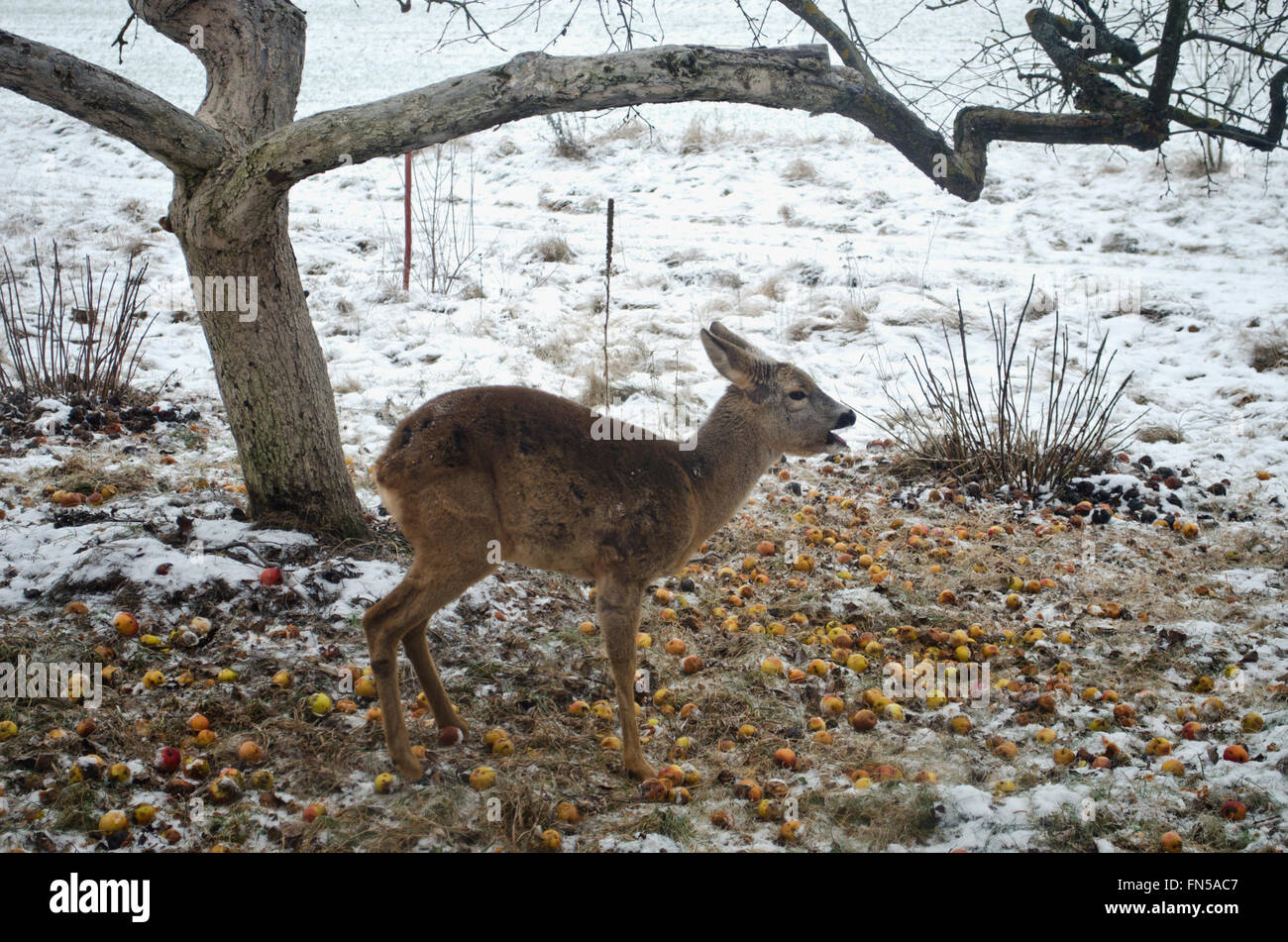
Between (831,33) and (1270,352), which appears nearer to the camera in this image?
(831,33)

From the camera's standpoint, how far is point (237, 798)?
3742 mm

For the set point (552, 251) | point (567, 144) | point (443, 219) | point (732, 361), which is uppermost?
point (567, 144)

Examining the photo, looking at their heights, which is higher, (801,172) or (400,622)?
(801,172)

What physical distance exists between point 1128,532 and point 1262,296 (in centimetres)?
527

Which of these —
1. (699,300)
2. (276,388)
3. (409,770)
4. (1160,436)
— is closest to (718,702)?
(409,770)

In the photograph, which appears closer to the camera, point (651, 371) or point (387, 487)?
point (387, 487)

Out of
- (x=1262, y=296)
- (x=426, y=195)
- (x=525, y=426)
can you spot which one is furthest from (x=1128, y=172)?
(x=525, y=426)

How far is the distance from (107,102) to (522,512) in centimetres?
268

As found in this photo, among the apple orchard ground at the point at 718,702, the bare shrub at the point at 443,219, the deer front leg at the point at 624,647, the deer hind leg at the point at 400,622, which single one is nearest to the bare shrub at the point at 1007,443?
the apple orchard ground at the point at 718,702

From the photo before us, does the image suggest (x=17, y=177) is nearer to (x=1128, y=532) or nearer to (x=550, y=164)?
(x=550, y=164)

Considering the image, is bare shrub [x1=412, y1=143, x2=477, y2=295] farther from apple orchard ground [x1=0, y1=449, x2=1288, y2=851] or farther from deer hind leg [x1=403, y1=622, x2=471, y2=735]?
deer hind leg [x1=403, y1=622, x2=471, y2=735]

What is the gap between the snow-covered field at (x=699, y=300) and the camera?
500cm

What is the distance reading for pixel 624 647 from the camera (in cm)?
422

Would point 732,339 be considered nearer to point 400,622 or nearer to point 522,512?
point 522,512
